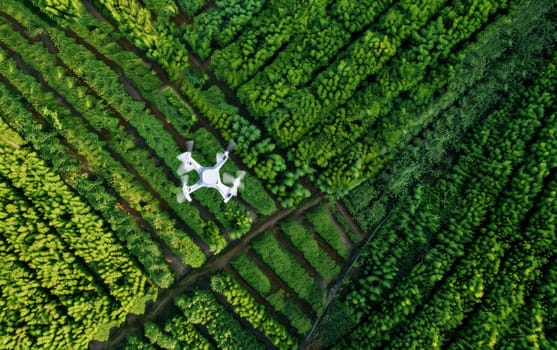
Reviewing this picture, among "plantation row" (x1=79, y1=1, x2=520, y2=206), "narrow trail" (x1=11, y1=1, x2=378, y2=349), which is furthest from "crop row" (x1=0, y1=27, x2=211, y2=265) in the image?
"plantation row" (x1=79, y1=1, x2=520, y2=206)

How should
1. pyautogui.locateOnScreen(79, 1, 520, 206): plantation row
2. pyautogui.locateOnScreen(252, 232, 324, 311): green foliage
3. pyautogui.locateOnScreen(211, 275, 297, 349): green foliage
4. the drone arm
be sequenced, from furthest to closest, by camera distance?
pyautogui.locateOnScreen(252, 232, 324, 311): green foliage
pyautogui.locateOnScreen(211, 275, 297, 349): green foliage
pyautogui.locateOnScreen(79, 1, 520, 206): plantation row
the drone arm

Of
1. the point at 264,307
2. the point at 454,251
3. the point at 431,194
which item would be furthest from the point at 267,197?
the point at 454,251

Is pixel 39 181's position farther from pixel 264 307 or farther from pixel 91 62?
pixel 264 307

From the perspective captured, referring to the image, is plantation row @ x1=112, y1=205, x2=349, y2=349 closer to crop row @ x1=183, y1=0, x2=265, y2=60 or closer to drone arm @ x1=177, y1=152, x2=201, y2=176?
drone arm @ x1=177, y1=152, x2=201, y2=176

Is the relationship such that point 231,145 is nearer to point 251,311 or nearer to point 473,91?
point 251,311

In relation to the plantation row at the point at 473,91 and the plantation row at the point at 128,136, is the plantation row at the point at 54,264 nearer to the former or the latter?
the plantation row at the point at 128,136

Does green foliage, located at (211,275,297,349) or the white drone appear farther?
green foliage, located at (211,275,297,349)
